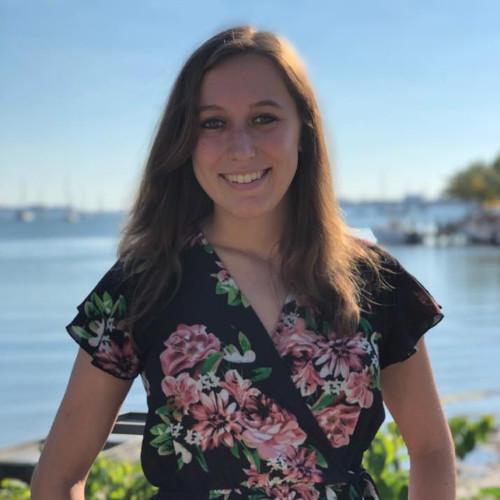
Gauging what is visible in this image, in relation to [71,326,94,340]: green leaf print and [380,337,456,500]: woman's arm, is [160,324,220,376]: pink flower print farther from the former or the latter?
[380,337,456,500]: woman's arm

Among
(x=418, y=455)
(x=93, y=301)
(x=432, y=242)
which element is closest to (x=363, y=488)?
(x=418, y=455)

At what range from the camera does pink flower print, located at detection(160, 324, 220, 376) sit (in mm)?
1821

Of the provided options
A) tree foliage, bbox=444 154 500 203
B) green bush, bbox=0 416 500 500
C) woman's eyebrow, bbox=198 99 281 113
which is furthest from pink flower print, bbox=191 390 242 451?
tree foliage, bbox=444 154 500 203

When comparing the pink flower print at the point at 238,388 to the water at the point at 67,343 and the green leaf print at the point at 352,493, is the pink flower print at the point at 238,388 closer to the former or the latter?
the green leaf print at the point at 352,493

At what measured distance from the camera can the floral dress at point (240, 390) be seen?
5.89 ft

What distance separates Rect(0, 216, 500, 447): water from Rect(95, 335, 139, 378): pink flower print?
448 mm

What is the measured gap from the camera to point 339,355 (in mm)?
1864

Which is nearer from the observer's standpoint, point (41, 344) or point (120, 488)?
point (120, 488)

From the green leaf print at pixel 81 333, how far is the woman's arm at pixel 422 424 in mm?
640

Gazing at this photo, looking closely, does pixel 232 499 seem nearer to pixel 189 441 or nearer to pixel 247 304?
pixel 189 441

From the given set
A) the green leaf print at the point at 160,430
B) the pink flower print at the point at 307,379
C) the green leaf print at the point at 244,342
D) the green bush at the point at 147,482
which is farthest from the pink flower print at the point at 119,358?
the green bush at the point at 147,482

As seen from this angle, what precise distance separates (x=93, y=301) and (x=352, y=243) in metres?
0.60

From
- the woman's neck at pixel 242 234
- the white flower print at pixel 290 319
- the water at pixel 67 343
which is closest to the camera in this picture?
the white flower print at pixel 290 319

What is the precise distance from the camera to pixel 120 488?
353cm
